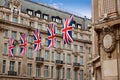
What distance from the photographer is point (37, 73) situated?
56.0 meters

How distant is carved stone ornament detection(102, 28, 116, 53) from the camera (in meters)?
14.7

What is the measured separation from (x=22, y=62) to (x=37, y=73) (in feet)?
15.7

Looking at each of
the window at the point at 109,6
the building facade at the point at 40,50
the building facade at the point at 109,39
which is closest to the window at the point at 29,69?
the building facade at the point at 40,50

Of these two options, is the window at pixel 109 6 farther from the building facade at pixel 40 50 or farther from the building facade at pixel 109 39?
the building facade at pixel 40 50

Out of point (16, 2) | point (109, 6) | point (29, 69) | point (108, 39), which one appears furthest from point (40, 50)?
point (108, 39)

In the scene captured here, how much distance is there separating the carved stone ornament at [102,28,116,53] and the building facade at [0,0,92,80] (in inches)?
1326

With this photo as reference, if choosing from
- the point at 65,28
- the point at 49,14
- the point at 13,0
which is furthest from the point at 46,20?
the point at 65,28

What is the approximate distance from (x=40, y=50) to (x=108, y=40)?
42.9m

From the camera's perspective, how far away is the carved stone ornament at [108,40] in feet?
48.1

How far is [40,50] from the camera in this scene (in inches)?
2251

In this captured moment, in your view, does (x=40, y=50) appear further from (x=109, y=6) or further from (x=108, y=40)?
(x=108, y=40)

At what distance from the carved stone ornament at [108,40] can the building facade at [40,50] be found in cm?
3367

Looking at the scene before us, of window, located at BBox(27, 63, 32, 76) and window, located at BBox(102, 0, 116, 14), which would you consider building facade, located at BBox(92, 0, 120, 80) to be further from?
window, located at BBox(27, 63, 32, 76)

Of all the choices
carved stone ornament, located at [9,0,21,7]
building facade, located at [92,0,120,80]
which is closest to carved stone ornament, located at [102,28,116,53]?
building facade, located at [92,0,120,80]
